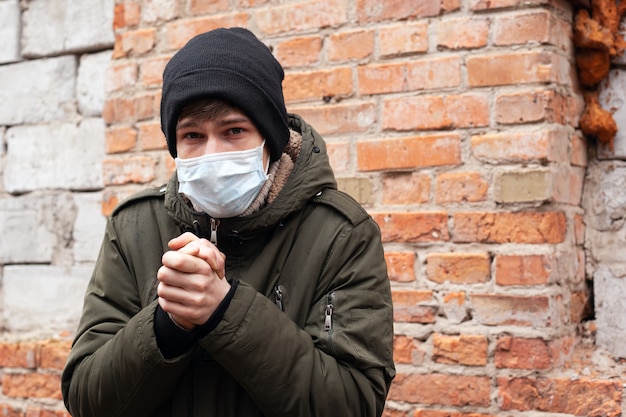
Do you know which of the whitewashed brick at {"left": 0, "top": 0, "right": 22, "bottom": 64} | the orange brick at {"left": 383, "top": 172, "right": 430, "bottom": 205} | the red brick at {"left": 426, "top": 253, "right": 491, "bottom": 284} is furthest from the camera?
the whitewashed brick at {"left": 0, "top": 0, "right": 22, "bottom": 64}

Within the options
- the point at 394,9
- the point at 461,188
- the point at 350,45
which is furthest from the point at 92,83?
the point at 461,188

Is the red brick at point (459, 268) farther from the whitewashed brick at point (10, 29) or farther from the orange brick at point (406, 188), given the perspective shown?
the whitewashed brick at point (10, 29)

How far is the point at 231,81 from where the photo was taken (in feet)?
5.77

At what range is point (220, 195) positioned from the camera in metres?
1.81

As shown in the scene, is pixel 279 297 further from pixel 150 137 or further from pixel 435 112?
pixel 150 137

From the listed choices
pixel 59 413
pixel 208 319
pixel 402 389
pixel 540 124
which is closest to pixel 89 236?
pixel 59 413

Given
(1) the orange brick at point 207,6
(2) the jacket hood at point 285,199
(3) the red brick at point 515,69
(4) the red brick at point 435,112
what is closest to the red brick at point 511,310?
(4) the red brick at point 435,112

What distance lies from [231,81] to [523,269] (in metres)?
1.35

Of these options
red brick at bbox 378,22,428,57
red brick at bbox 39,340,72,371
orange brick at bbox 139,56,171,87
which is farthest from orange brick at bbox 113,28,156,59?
red brick at bbox 39,340,72,371

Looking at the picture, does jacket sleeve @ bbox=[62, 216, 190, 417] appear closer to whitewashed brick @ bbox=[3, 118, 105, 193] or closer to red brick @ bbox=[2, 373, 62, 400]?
red brick @ bbox=[2, 373, 62, 400]

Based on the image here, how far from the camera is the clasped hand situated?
62.0 inches

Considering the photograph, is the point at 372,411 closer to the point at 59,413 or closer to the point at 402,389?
the point at 402,389

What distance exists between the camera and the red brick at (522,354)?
8.82 ft

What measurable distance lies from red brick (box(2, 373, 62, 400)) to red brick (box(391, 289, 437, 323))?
65.4 inches
